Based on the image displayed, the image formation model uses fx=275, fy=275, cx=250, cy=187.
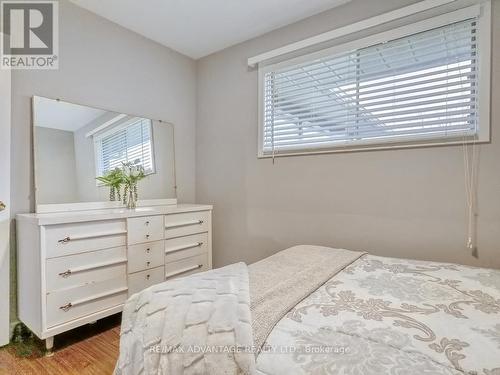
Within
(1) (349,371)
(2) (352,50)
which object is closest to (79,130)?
(2) (352,50)

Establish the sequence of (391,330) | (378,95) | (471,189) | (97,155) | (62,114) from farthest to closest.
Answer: (97,155), (62,114), (378,95), (471,189), (391,330)

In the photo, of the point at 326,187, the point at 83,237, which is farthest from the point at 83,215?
the point at 326,187

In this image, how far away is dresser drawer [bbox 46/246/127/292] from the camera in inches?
64.0

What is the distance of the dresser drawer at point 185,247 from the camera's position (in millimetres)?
2266

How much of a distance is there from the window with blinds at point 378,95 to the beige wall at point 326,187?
108mm

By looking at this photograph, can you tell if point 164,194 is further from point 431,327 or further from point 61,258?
point 431,327

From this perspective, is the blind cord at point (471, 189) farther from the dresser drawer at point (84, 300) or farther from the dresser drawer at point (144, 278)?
the dresser drawer at point (84, 300)

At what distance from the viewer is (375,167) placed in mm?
1926

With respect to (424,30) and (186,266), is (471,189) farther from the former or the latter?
(186,266)

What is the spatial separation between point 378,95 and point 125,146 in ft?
6.82

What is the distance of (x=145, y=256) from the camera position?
6.82 feet

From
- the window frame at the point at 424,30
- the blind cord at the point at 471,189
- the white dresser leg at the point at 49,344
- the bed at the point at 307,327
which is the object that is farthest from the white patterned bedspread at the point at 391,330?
the white dresser leg at the point at 49,344

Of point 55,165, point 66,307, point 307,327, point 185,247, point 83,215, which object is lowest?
point 66,307

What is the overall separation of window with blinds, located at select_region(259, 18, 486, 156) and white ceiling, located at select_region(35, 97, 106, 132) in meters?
1.43
